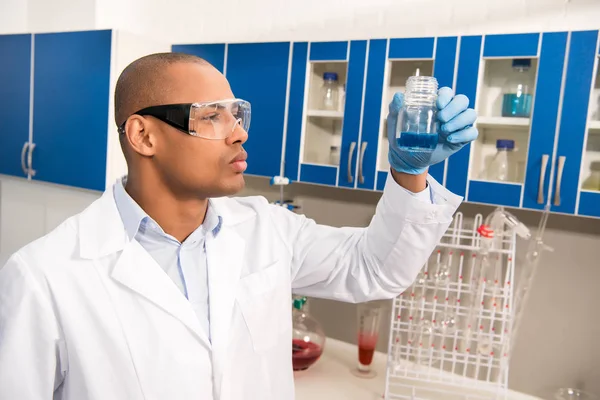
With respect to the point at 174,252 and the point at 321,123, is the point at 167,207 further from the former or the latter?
the point at 321,123

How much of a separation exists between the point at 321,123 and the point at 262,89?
286 millimetres

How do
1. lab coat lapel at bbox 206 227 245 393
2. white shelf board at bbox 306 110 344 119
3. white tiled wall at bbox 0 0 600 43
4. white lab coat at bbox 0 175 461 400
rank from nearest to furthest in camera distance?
white lab coat at bbox 0 175 461 400, lab coat lapel at bbox 206 227 245 393, white tiled wall at bbox 0 0 600 43, white shelf board at bbox 306 110 344 119

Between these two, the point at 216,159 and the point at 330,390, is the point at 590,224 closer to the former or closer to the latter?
the point at 330,390

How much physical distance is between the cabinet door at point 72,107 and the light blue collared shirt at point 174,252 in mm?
1362

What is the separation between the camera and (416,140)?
42.7 inches

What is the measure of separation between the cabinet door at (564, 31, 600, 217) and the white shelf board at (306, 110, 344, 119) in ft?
2.61

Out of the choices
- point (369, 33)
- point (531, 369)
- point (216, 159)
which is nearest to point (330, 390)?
point (531, 369)

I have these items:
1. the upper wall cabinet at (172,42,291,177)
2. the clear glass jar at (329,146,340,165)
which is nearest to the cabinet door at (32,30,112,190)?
the upper wall cabinet at (172,42,291,177)

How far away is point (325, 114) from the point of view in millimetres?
2127

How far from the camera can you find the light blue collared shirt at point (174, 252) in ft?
3.93

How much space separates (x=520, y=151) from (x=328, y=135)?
2.44 ft

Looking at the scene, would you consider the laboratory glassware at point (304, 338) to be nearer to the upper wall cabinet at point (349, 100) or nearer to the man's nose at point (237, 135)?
the upper wall cabinet at point (349, 100)

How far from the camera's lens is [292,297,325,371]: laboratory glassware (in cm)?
204

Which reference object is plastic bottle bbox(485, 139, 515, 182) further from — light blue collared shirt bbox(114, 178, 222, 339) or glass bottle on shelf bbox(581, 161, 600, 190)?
light blue collared shirt bbox(114, 178, 222, 339)
